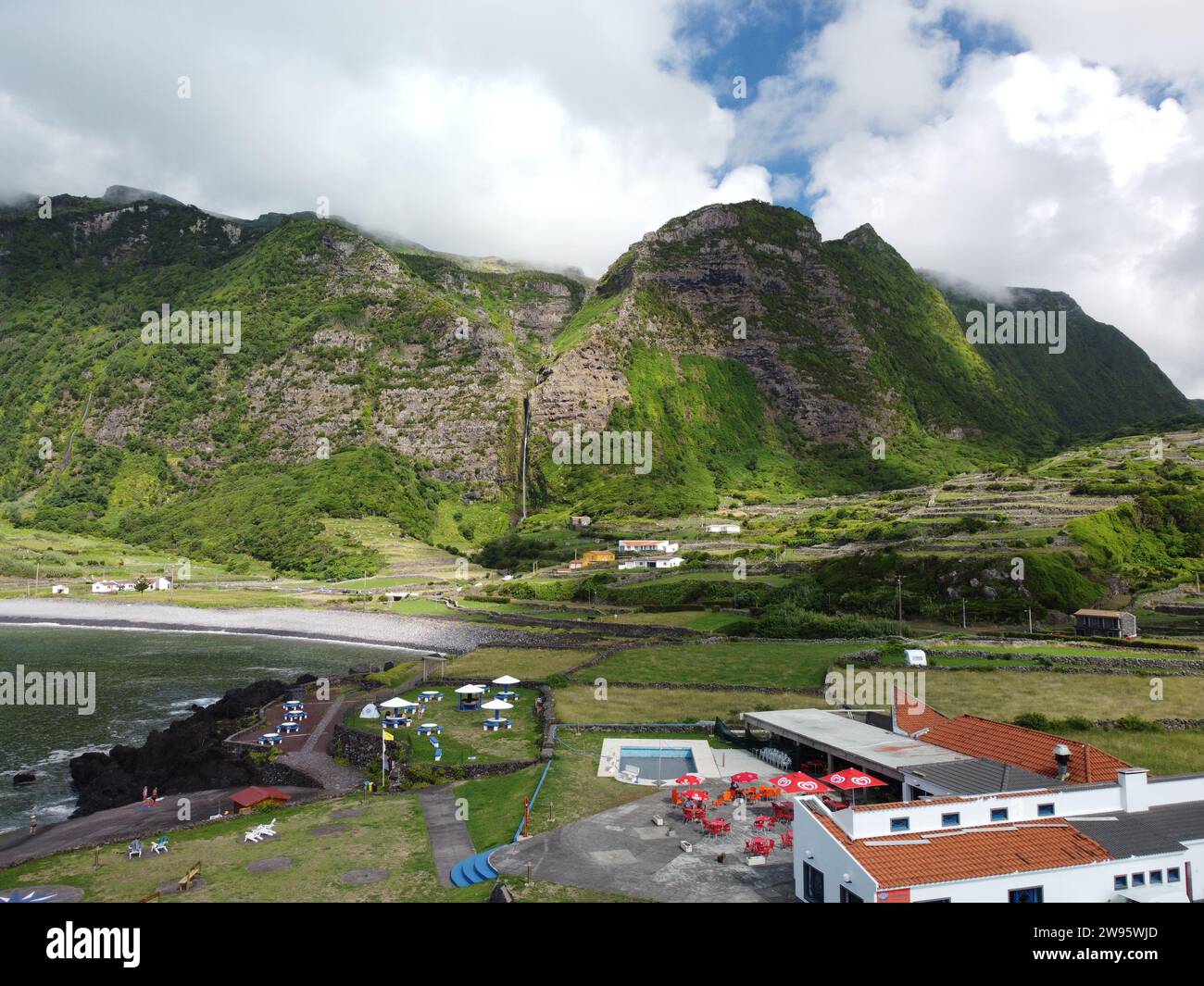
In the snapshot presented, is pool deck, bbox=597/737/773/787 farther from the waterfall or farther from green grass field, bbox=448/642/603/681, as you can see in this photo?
the waterfall

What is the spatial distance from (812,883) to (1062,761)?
1185 cm

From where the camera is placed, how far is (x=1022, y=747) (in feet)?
95.8

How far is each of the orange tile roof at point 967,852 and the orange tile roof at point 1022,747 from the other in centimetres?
628

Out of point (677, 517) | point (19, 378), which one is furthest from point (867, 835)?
point (19, 378)

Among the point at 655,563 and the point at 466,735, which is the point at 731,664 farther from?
the point at 655,563

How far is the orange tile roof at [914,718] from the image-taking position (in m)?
35.2

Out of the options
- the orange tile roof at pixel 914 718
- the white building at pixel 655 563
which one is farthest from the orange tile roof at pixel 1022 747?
the white building at pixel 655 563

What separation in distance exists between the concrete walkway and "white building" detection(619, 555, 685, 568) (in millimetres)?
70185

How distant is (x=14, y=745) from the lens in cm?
4634
